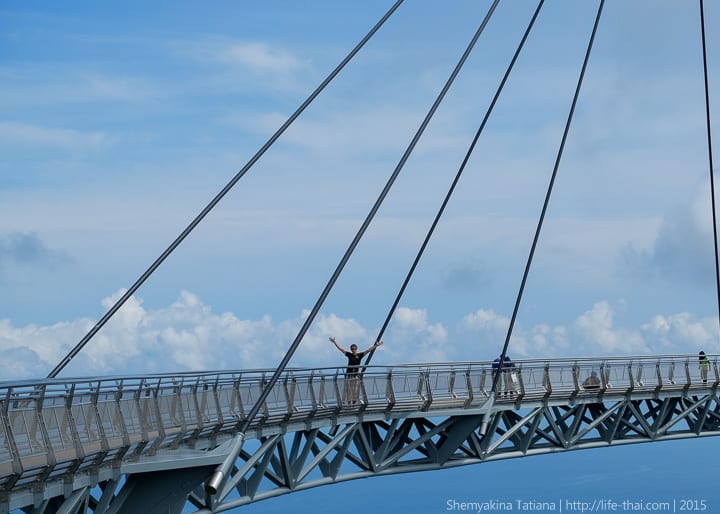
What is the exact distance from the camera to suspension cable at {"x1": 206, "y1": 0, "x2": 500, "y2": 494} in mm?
17992

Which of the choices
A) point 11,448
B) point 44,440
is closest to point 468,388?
point 44,440

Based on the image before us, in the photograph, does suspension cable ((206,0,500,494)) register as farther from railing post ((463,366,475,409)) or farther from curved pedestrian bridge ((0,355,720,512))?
railing post ((463,366,475,409))

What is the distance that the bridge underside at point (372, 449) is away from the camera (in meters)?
18.3

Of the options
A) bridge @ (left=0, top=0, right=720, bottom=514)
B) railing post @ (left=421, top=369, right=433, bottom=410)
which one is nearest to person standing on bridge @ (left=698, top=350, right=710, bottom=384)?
bridge @ (left=0, top=0, right=720, bottom=514)

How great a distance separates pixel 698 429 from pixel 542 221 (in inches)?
438

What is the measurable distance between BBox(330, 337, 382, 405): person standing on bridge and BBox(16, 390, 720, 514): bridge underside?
0.37 metres

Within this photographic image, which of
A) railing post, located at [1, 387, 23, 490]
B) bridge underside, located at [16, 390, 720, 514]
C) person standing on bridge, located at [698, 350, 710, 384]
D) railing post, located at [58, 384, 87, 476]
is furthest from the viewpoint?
person standing on bridge, located at [698, 350, 710, 384]

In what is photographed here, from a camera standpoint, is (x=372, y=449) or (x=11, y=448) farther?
(x=372, y=449)

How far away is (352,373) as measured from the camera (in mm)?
26328

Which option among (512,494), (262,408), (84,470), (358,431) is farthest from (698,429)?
(512,494)

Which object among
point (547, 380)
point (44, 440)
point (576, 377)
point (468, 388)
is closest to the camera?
point (44, 440)

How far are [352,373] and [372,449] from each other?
8.15ft

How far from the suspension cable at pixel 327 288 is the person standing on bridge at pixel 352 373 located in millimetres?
2466

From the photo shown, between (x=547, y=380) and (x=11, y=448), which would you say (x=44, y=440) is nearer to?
(x=11, y=448)
